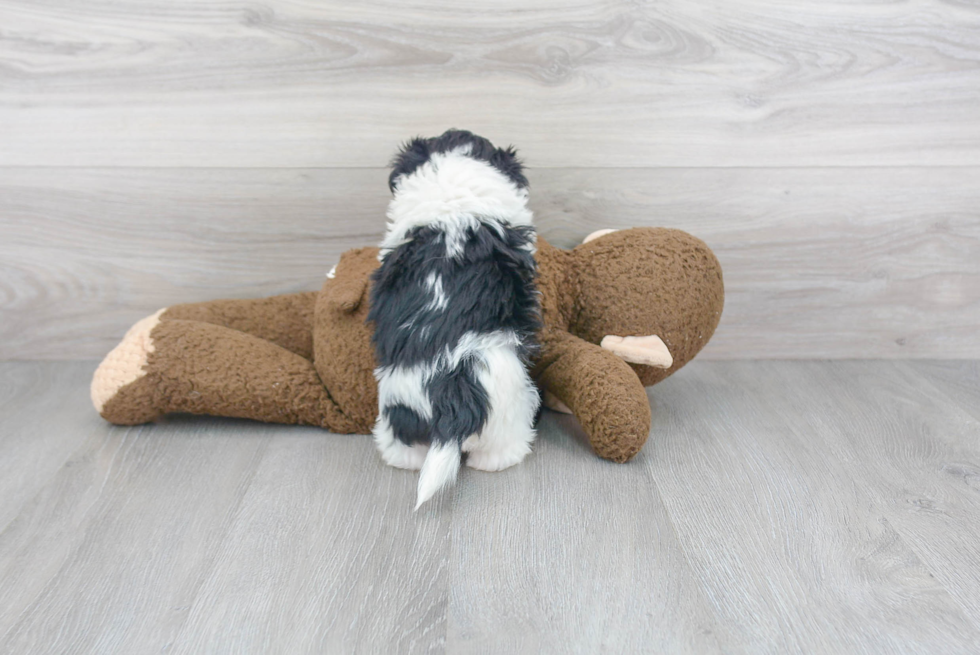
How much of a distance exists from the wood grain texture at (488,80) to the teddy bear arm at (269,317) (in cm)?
23

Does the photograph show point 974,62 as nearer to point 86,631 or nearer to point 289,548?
point 289,548

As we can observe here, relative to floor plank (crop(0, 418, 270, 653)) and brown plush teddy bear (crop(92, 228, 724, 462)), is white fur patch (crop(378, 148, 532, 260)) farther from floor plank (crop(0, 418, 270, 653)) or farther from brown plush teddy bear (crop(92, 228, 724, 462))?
floor plank (crop(0, 418, 270, 653))

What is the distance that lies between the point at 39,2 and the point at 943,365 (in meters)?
1.59

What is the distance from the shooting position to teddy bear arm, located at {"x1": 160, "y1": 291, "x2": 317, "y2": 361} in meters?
1.12

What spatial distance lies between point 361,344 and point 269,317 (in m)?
0.23

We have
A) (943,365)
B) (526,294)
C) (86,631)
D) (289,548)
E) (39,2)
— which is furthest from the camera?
(943,365)

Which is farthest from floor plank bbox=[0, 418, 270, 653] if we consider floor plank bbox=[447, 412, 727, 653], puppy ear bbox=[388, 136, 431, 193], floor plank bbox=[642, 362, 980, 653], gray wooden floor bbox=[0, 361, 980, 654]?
floor plank bbox=[642, 362, 980, 653]

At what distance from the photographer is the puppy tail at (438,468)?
80 centimetres

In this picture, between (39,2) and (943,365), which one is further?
(943,365)

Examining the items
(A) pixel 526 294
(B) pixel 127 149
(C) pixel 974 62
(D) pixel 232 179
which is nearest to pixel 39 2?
(B) pixel 127 149

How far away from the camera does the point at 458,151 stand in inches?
35.8

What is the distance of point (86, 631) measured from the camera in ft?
2.11

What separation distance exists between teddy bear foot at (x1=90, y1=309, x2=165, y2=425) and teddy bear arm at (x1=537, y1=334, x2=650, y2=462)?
1.87 feet

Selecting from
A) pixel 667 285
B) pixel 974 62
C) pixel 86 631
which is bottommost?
pixel 86 631
